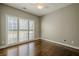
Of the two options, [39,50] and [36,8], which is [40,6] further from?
[39,50]

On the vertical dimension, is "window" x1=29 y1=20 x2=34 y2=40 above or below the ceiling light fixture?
below

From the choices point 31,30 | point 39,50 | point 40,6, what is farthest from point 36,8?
point 39,50

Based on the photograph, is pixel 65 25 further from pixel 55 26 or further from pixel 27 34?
pixel 27 34

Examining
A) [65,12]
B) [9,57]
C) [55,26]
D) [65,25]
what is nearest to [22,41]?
[9,57]

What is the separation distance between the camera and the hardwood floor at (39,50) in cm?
168

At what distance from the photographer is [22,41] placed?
1.79m

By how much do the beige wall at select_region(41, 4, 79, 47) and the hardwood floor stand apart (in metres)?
0.13

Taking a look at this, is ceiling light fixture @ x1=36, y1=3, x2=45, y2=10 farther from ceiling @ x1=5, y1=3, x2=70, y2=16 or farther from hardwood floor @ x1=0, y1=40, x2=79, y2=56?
hardwood floor @ x1=0, y1=40, x2=79, y2=56

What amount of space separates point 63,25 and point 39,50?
0.75m

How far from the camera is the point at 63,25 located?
1789mm

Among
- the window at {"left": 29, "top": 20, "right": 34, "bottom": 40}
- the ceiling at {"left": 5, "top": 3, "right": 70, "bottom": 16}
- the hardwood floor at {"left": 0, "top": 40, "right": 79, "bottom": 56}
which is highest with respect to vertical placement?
the ceiling at {"left": 5, "top": 3, "right": 70, "bottom": 16}

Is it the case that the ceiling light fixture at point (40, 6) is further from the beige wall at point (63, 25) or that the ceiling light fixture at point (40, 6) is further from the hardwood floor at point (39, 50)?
the hardwood floor at point (39, 50)

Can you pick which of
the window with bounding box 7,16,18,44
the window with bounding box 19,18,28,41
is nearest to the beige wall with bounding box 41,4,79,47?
the window with bounding box 19,18,28,41

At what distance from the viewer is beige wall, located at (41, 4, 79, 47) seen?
1719 millimetres
